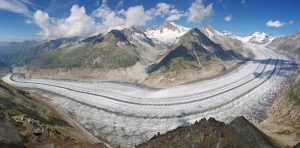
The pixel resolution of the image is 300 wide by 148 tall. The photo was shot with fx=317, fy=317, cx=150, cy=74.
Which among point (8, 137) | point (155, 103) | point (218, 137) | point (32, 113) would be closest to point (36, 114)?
point (32, 113)

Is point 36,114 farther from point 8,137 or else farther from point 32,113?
point 8,137

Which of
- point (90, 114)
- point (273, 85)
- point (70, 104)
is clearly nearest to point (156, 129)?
point (90, 114)

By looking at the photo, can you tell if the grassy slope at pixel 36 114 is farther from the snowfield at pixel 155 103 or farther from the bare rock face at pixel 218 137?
the bare rock face at pixel 218 137

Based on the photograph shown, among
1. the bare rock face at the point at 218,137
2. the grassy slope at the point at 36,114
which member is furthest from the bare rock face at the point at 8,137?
the grassy slope at the point at 36,114

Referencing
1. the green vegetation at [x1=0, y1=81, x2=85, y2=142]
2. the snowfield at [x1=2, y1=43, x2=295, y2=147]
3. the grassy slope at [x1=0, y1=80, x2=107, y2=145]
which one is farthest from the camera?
the snowfield at [x1=2, y1=43, x2=295, y2=147]

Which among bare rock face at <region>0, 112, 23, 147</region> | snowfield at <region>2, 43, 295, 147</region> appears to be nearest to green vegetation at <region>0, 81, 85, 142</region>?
snowfield at <region>2, 43, 295, 147</region>

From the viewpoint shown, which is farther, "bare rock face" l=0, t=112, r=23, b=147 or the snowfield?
the snowfield

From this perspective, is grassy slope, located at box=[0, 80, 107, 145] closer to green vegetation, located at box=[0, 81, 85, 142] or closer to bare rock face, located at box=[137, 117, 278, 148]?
green vegetation, located at box=[0, 81, 85, 142]
